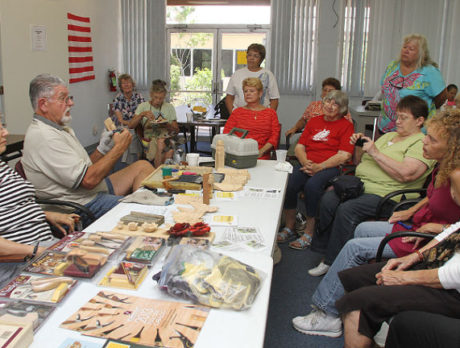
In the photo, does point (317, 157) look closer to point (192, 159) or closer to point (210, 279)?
point (192, 159)

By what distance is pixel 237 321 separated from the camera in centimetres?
122

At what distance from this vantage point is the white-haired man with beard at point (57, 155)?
2.42 m

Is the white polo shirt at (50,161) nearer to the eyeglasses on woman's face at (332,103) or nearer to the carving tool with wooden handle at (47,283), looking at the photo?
the carving tool with wooden handle at (47,283)

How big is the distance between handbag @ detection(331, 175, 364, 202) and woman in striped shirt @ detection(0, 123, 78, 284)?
180 cm

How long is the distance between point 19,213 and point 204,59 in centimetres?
640

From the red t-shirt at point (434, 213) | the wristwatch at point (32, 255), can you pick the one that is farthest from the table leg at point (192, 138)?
the wristwatch at point (32, 255)

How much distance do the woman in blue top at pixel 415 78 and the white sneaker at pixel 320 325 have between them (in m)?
1.92

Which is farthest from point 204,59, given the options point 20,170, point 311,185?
point 20,170

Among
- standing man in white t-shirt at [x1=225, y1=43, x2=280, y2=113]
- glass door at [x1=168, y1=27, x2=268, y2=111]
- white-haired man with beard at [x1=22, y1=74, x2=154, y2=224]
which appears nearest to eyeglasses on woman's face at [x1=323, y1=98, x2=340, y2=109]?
standing man in white t-shirt at [x1=225, y1=43, x2=280, y2=113]

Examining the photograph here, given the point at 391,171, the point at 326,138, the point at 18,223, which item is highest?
the point at 326,138

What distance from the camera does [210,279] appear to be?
4.33 ft

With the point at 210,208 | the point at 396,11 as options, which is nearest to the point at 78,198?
the point at 210,208

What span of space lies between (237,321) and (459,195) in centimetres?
121

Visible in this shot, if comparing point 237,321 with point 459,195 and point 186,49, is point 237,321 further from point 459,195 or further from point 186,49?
point 186,49
